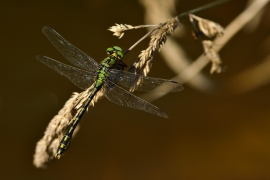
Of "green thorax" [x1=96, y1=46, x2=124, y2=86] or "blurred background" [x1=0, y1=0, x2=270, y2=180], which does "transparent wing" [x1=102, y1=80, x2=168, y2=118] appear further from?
"blurred background" [x1=0, y1=0, x2=270, y2=180]

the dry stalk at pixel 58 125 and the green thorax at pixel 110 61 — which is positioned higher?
the green thorax at pixel 110 61

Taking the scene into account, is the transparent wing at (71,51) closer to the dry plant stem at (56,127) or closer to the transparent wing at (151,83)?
the transparent wing at (151,83)

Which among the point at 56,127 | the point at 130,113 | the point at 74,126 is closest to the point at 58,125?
the point at 56,127

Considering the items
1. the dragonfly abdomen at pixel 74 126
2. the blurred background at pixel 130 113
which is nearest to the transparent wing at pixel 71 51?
the dragonfly abdomen at pixel 74 126

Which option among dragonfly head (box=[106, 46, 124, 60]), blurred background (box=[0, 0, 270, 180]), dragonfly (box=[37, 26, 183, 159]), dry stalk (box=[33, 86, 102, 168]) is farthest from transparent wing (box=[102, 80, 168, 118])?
blurred background (box=[0, 0, 270, 180])

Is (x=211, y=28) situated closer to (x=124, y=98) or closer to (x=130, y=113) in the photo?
(x=124, y=98)

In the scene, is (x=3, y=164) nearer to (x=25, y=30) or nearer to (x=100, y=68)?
(x=25, y=30)
